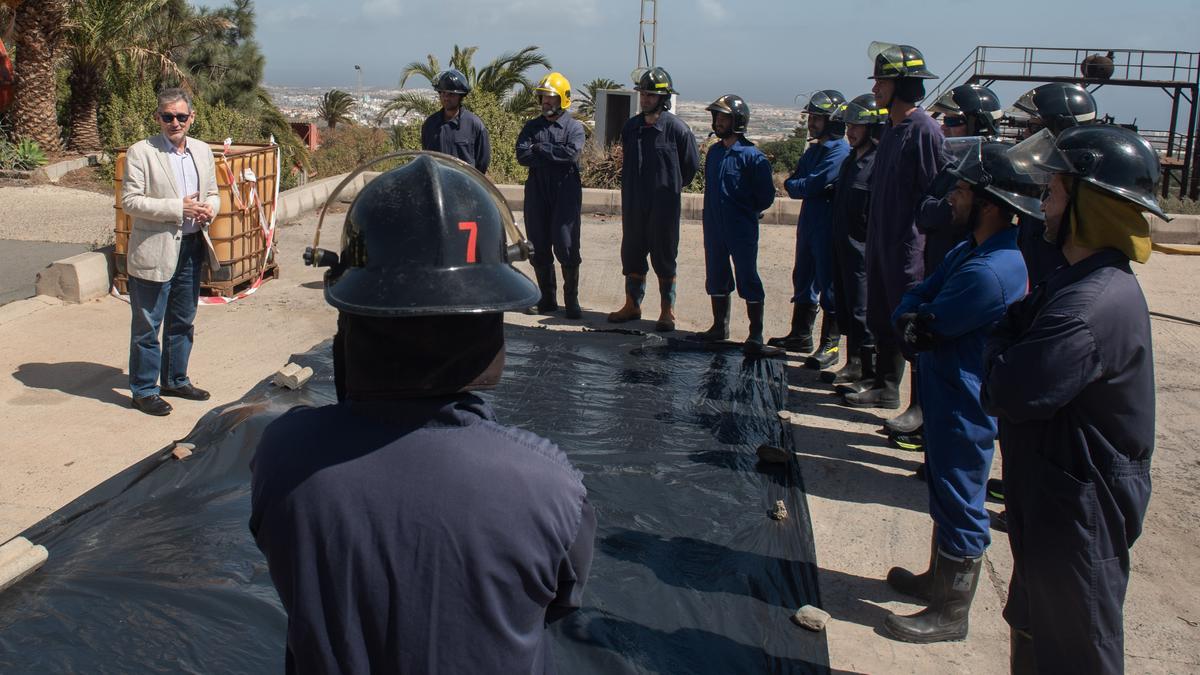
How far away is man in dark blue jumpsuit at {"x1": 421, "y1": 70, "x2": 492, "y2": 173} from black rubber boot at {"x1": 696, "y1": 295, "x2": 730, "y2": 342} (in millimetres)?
2456

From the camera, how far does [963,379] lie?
3.38m

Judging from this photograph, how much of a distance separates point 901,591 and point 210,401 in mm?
3743

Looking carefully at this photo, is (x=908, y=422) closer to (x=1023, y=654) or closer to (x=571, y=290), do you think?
(x=1023, y=654)

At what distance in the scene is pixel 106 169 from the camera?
530 inches

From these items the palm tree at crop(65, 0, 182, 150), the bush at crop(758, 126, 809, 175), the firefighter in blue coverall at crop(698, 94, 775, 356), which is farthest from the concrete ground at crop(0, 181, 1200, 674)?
the bush at crop(758, 126, 809, 175)

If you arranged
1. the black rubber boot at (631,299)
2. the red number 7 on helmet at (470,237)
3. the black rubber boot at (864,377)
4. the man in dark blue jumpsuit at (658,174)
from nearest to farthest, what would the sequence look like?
the red number 7 on helmet at (470,237), the black rubber boot at (864,377), the man in dark blue jumpsuit at (658,174), the black rubber boot at (631,299)

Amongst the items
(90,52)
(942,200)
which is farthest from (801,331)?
(90,52)

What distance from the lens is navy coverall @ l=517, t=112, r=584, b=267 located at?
729cm

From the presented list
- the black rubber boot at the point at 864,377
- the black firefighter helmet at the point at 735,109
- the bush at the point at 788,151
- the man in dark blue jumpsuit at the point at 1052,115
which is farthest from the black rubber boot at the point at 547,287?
the bush at the point at 788,151

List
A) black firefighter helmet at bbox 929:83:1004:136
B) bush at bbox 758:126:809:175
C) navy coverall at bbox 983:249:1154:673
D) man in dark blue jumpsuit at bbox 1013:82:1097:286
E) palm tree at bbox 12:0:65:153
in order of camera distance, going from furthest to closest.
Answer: bush at bbox 758:126:809:175
palm tree at bbox 12:0:65:153
black firefighter helmet at bbox 929:83:1004:136
man in dark blue jumpsuit at bbox 1013:82:1097:286
navy coverall at bbox 983:249:1154:673

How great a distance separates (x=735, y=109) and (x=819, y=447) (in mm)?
2465

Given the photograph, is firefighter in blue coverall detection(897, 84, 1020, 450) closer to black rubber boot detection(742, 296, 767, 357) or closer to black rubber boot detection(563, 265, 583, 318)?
black rubber boot detection(742, 296, 767, 357)

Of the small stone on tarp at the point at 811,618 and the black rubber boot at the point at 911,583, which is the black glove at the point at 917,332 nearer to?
the black rubber boot at the point at 911,583

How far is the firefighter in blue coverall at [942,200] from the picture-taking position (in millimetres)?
4000
